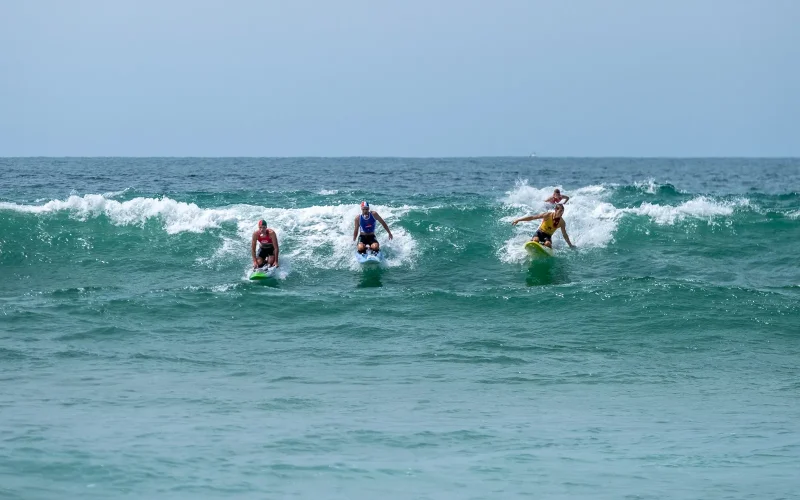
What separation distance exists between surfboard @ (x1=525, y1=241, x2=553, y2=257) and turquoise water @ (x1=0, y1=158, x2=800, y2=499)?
0.21 metres

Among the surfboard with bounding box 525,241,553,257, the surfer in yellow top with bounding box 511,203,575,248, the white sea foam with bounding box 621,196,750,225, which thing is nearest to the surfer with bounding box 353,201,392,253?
the surfboard with bounding box 525,241,553,257

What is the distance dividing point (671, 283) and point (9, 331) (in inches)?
462

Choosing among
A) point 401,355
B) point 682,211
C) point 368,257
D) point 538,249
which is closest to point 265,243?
point 368,257

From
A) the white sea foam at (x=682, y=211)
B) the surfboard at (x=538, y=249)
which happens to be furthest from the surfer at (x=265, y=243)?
the white sea foam at (x=682, y=211)

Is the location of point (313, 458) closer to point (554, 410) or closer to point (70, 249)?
point (554, 410)

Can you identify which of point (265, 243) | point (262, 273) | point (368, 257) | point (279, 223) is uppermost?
point (279, 223)

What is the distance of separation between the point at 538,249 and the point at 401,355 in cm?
825

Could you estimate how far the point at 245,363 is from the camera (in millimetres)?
11602

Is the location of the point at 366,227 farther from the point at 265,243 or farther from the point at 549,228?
the point at 549,228

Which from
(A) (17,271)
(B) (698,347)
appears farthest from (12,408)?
(A) (17,271)

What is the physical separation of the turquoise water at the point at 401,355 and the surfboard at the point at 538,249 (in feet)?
0.68

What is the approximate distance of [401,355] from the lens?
12211mm

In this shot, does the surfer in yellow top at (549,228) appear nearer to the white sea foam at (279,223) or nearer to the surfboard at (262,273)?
the white sea foam at (279,223)

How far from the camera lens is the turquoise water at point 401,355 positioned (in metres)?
7.16
